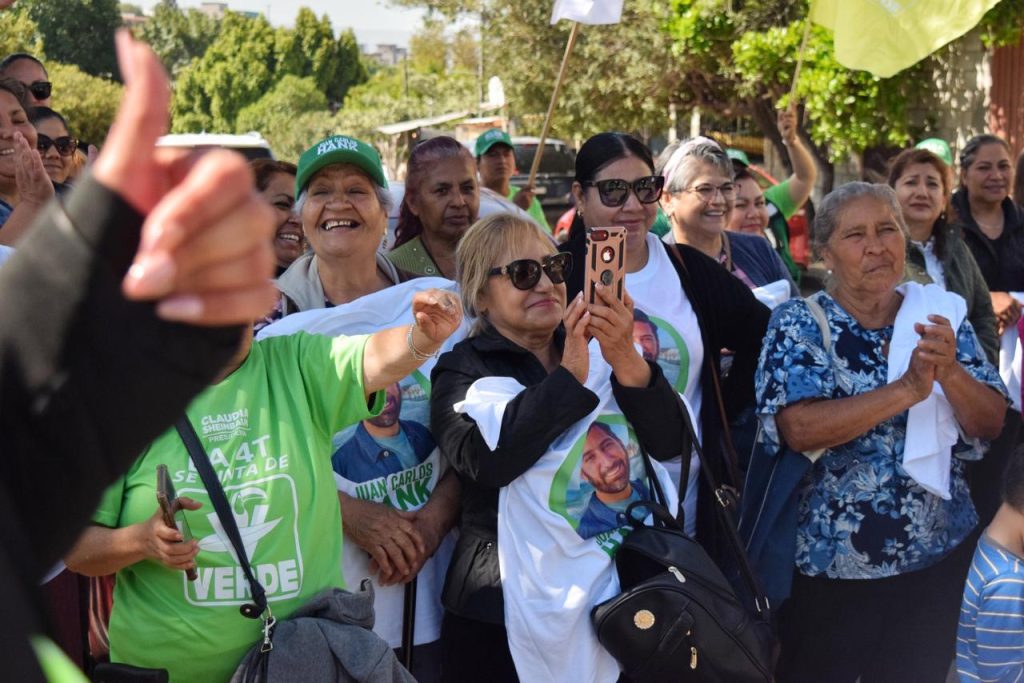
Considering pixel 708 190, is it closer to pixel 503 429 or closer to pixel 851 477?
pixel 851 477

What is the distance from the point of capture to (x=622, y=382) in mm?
2873

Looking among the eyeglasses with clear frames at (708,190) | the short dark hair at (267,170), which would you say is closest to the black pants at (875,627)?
the eyeglasses with clear frames at (708,190)

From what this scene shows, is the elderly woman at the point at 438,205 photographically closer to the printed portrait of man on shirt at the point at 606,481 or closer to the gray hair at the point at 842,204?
the gray hair at the point at 842,204

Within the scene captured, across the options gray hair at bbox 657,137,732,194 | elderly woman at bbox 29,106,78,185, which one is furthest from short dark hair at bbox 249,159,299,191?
gray hair at bbox 657,137,732,194

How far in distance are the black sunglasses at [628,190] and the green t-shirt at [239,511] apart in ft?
4.33

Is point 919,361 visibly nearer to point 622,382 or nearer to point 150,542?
point 622,382

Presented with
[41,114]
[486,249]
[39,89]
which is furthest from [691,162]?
[39,89]

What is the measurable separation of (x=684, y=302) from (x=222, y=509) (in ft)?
5.42

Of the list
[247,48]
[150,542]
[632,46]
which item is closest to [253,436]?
[150,542]

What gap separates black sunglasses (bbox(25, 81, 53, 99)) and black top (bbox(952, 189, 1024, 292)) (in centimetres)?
430

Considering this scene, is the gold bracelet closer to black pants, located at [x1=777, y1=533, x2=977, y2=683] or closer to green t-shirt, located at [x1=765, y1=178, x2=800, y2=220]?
black pants, located at [x1=777, y1=533, x2=977, y2=683]

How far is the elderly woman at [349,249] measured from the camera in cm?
307

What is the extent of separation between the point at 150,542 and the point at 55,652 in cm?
134

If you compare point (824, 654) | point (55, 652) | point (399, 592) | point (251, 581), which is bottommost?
point (824, 654)
